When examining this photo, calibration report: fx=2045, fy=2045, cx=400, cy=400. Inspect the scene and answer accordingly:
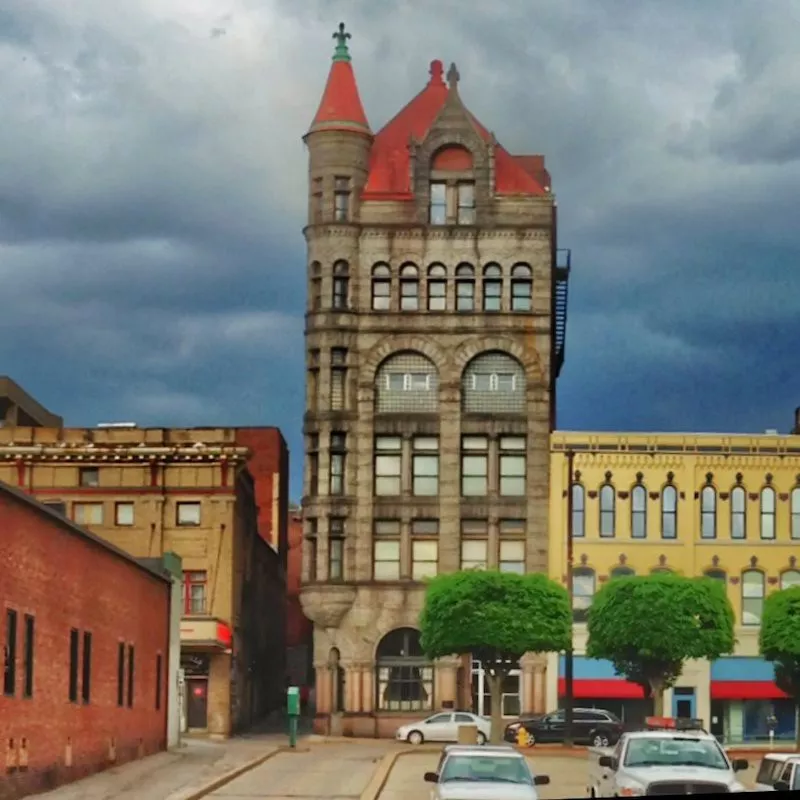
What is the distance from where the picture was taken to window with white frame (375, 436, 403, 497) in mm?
77188

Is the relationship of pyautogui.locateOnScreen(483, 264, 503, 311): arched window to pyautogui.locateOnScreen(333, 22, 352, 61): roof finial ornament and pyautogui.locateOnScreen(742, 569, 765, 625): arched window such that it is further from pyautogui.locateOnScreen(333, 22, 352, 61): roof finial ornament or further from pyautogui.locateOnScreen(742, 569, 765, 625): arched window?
pyautogui.locateOnScreen(333, 22, 352, 61): roof finial ornament

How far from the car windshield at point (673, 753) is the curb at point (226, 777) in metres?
10.7

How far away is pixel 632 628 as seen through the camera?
70938 millimetres

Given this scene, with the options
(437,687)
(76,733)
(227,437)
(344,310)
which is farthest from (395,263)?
(76,733)

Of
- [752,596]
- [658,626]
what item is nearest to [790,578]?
[752,596]

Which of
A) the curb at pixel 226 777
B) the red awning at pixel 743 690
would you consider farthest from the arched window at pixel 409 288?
the curb at pixel 226 777

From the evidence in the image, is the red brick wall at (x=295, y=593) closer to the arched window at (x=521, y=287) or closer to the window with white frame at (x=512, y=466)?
the window with white frame at (x=512, y=466)

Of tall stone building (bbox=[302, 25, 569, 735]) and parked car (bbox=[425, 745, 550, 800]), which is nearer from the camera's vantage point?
parked car (bbox=[425, 745, 550, 800])

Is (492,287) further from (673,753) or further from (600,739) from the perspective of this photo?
(673,753)

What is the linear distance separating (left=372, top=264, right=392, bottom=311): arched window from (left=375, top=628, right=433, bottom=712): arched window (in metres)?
12.6

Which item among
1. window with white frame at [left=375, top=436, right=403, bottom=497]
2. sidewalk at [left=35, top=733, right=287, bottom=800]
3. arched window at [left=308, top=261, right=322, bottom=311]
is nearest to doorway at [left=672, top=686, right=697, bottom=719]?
window with white frame at [left=375, top=436, right=403, bottom=497]

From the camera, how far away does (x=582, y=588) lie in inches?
3068

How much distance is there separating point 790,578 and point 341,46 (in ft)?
120

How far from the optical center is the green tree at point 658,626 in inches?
2773
